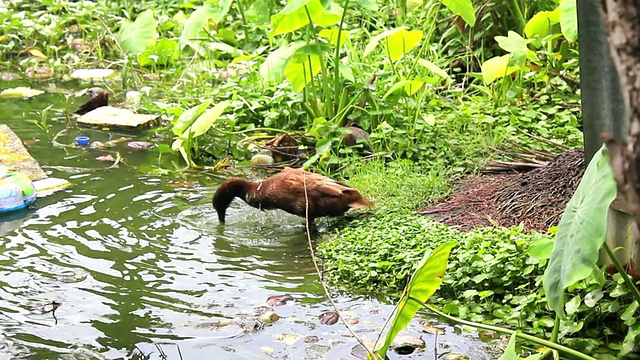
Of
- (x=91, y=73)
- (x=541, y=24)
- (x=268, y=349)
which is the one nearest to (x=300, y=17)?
(x=541, y=24)

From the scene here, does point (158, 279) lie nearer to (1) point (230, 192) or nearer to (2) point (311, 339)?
(1) point (230, 192)

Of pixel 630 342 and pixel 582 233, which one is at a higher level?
pixel 582 233

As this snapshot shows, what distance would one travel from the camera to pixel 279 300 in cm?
465

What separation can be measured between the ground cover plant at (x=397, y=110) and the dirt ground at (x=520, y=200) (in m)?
0.18

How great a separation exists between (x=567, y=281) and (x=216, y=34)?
24.2 feet

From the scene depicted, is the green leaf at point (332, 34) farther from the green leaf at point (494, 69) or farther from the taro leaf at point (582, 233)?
the taro leaf at point (582, 233)

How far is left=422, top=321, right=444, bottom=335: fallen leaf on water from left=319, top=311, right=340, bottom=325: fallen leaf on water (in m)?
0.42

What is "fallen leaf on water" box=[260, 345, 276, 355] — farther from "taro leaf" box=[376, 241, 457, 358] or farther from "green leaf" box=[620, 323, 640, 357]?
"green leaf" box=[620, 323, 640, 357]

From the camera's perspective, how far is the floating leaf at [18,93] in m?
9.16

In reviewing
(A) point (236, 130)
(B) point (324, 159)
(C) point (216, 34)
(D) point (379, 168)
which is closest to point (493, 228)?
(D) point (379, 168)

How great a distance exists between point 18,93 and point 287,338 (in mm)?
5992

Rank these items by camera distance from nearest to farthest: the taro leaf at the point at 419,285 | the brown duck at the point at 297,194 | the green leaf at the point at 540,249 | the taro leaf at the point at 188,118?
the taro leaf at the point at 419,285
the green leaf at the point at 540,249
the brown duck at the point at 297,194
the taro leaf at the point at 188,118

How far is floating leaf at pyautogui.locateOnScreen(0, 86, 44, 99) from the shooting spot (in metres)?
9.16

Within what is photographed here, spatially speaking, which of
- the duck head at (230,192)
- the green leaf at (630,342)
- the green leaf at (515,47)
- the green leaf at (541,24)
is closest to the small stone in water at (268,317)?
the duck head at (230,192)
